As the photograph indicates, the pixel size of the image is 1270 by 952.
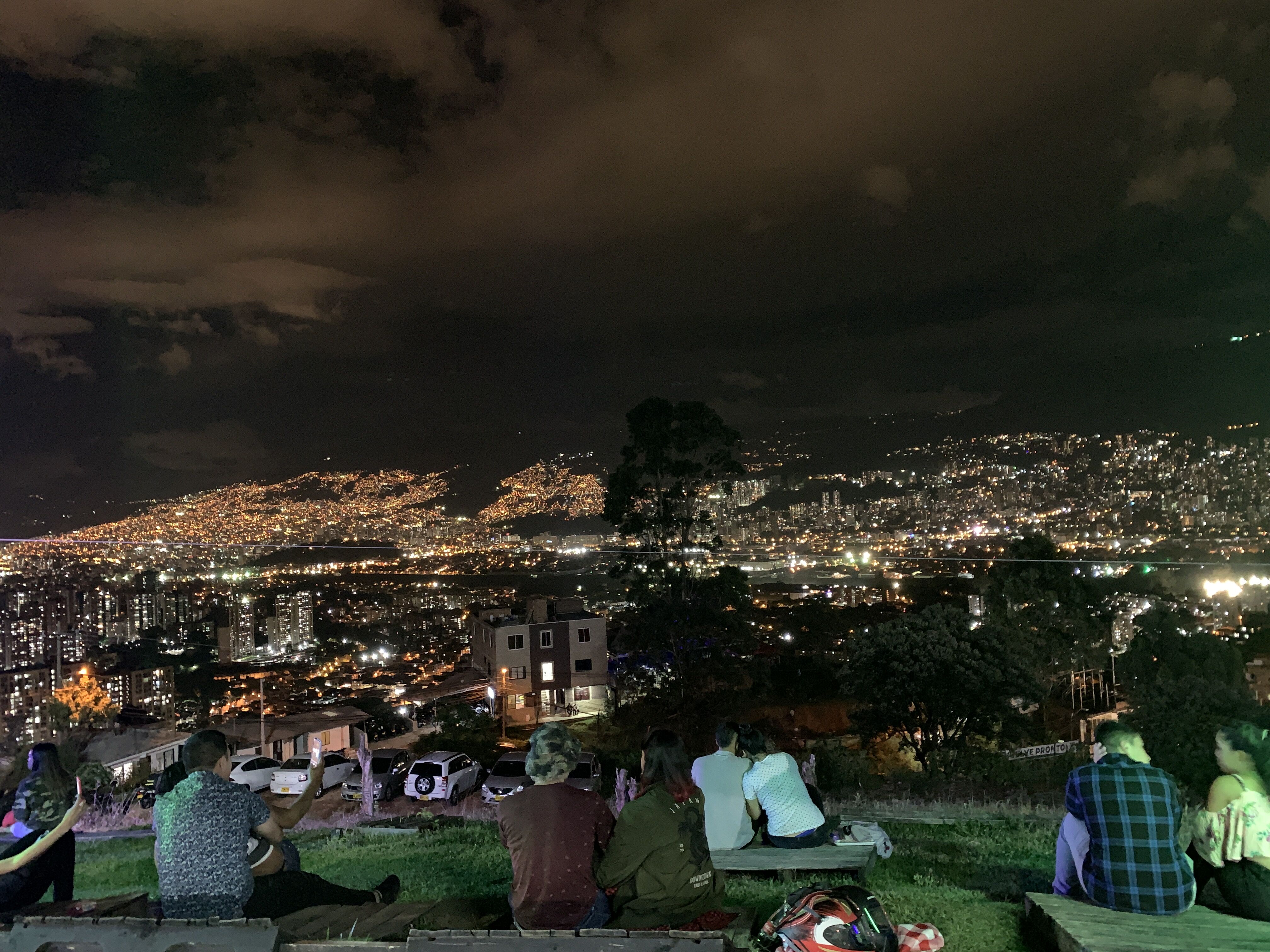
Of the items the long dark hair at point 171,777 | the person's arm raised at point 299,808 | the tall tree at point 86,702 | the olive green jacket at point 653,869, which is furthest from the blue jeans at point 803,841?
the tall tree at point 86,702

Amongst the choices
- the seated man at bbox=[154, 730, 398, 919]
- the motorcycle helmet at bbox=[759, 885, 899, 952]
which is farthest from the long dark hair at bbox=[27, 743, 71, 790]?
the motorcycle helmet at bbox=[759, 885, 899, 952]

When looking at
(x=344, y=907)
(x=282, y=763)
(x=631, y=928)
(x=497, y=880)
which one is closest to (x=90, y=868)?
(x=497, y=880)

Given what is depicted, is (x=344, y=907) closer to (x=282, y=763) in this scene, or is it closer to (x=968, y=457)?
(x=282, y=763)

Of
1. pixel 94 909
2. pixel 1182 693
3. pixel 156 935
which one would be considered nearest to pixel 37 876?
pixel 94 909

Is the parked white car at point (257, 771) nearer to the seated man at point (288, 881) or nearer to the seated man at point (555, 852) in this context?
the seated man at point (288, 881)

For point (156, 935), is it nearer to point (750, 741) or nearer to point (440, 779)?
point (750, 741)

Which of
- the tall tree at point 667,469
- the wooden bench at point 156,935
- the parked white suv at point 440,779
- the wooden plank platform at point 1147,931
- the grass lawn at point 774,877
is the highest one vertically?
the tall tree at point 667,469

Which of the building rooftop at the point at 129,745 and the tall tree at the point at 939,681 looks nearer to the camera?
the tall tree at the point at 939,681
